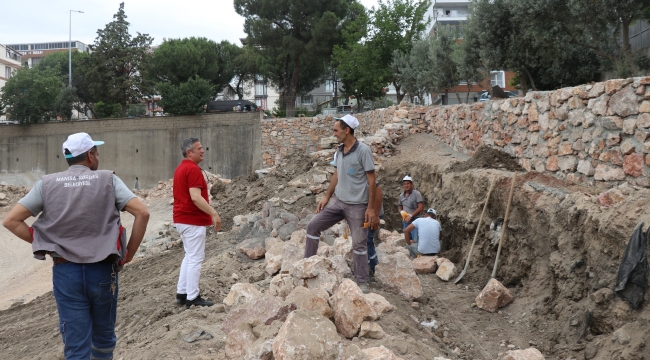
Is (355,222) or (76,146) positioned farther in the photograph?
(355,222)

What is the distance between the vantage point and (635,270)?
183 inches

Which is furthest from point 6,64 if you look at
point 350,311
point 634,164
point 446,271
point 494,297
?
point 350,311

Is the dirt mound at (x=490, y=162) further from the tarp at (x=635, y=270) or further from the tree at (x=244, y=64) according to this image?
the tree at (x=244, y=64)

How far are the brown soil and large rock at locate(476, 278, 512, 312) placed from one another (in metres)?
0.08

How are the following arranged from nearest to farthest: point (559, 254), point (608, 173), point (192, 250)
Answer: point (192, 250)
point (559, 254)
point (608, 173)

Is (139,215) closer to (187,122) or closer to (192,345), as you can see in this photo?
(192,345)

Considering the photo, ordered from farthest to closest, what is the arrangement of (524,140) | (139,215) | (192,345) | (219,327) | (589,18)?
(589,18), (524,140), (219,327), (192,345), (139,215)

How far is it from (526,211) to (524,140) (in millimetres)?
2669

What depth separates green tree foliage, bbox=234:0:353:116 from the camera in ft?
106

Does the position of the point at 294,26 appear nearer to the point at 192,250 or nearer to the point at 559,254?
the point at 559,254

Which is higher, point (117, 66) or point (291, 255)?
point (117, 66)

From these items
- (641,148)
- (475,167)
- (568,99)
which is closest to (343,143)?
(641,148)

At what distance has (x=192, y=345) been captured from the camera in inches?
178

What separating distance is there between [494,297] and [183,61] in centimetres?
3284
